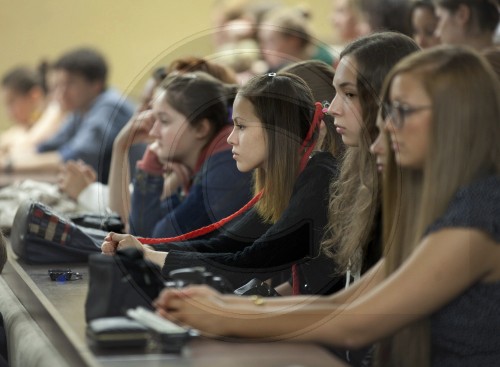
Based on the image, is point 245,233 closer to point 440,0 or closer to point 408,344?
point 408,344

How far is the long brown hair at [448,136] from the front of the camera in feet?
4.75

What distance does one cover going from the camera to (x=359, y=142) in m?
1.72

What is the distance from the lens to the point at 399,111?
4.88ft

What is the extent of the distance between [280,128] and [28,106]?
543cm

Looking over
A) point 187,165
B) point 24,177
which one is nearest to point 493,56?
point 187,165

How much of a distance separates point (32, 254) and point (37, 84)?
189 inches

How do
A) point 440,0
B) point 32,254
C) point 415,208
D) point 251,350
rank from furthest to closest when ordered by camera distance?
point 440,0 < point 32,254 < point 415,208 < point 251,350

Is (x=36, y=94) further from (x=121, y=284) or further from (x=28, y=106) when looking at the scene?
(x=121, y=284)

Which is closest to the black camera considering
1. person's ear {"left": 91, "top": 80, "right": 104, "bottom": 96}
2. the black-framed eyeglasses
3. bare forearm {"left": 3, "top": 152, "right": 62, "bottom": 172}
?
the black-framed eyeglasses

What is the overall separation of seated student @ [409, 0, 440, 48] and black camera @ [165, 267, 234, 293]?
6.51 feet

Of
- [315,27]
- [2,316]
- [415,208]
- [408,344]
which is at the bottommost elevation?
[315,27]

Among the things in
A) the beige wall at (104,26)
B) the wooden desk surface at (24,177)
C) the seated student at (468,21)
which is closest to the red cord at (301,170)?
the seated student at (468,21)

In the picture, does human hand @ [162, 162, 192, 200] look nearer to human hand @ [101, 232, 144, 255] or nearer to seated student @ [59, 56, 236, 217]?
seated student @ [59, 56, 236, 217]

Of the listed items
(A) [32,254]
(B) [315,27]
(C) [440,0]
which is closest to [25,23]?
(B) [315,27]
